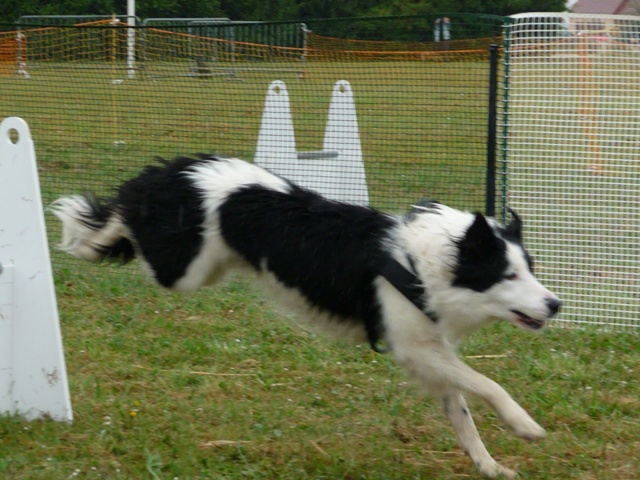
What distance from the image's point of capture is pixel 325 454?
4168 millimetres

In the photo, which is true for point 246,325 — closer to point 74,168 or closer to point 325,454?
point 325,454

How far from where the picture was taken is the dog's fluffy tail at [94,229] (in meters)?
4.81

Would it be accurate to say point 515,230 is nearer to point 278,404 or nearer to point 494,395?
point 494,395

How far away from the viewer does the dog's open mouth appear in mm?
3805

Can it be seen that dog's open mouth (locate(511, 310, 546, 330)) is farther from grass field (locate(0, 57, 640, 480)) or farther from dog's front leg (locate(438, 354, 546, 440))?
grass field (locate(0, 57, 640, 480))

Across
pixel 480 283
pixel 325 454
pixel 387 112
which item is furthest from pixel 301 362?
pixel 387 112

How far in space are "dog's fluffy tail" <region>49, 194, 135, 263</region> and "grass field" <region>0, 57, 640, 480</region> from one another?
70cm

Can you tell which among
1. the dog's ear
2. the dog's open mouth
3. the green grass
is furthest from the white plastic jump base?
the dog's open mouth

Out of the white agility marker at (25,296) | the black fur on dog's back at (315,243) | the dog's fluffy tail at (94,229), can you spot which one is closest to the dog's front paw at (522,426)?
the black fur on dog's back at (315,243)

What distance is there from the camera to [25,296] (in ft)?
13.7

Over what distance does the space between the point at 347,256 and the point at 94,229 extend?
148cm

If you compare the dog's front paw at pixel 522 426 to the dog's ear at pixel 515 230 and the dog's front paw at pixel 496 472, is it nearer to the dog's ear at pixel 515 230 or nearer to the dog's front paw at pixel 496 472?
the dog's front paw at pixel 496 472

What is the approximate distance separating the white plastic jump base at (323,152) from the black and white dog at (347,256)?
318 cm

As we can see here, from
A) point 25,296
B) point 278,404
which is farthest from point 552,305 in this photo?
point 25,296
